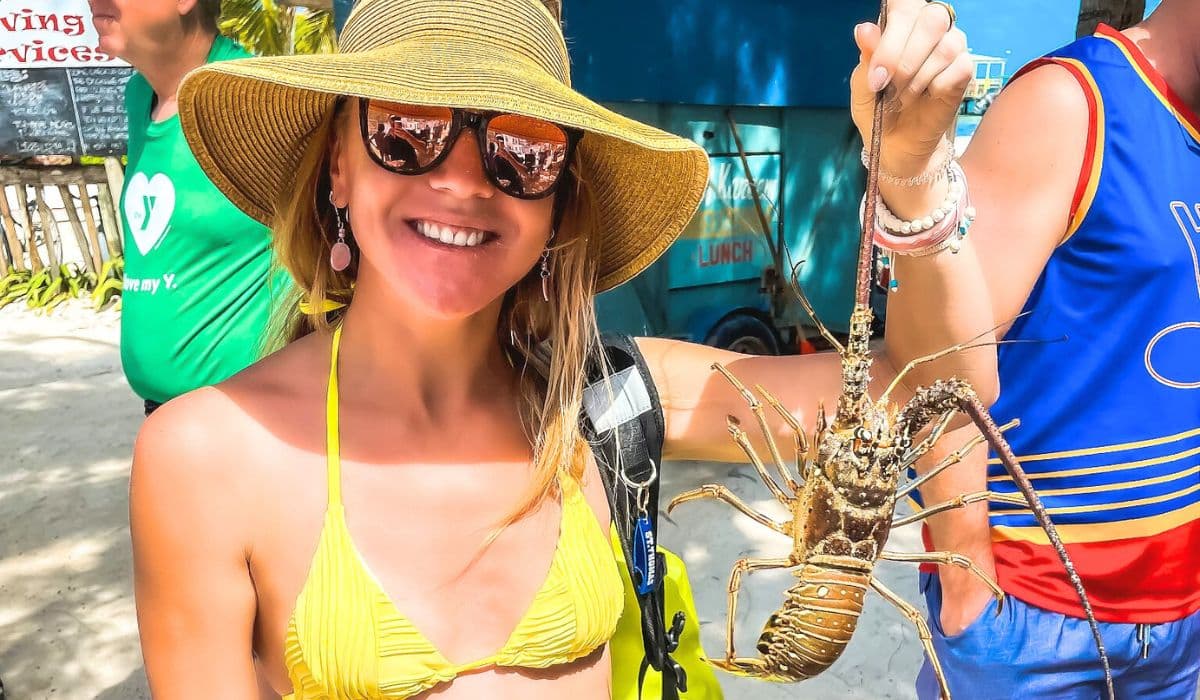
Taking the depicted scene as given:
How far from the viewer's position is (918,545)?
4.80 metres

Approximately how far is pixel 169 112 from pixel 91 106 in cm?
798

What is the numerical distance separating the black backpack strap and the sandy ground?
2211 millimetres

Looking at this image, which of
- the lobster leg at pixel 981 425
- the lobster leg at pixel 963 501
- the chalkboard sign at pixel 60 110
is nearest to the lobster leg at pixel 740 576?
the lobster leg at pixel 963 501

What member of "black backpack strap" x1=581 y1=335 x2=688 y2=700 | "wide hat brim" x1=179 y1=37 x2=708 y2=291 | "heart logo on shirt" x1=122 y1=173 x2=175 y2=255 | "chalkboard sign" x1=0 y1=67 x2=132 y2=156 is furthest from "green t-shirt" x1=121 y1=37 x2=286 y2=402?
"chalkboard sign" x1=0 y1=67 x2=132 y2=156

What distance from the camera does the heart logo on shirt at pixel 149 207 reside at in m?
2.93

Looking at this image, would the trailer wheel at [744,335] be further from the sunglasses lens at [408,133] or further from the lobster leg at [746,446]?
the sunglasses lens at [408,133]

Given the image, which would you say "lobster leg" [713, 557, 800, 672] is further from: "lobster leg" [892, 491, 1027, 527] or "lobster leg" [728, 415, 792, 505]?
"lobster leg" [892, 491, 1027, 527]

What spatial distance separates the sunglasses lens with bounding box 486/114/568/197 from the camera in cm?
140

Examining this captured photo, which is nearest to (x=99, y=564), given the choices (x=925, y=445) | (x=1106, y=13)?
(x=925, y=445)

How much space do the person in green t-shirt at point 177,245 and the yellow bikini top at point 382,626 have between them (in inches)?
63.8

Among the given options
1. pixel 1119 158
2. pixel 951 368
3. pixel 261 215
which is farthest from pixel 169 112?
pixel 1119 158

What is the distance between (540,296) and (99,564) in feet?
13.2

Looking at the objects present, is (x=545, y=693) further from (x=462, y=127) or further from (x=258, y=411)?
(x=462, y=127)

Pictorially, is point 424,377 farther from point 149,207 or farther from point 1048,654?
point 149,207
